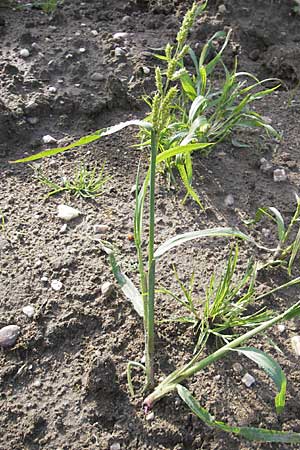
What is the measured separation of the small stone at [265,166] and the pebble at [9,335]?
113 cm

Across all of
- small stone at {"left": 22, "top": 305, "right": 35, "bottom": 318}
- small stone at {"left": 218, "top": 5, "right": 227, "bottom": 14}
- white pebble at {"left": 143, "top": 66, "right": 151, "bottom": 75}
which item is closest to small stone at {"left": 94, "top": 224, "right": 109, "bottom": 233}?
small stone at {"left": 22, "top": 305, "right": 35, "bottom": 318}

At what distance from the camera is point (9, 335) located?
5.25ft

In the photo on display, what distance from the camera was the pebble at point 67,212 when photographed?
1.93 meters

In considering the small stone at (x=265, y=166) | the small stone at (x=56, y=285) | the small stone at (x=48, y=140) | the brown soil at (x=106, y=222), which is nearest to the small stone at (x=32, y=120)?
the brown soil at (x=106, y=222)

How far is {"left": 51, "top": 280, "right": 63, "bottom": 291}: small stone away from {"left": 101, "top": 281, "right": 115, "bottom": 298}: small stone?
0.45ft

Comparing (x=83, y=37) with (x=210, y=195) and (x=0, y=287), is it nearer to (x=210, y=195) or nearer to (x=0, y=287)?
(x=210, y=195)

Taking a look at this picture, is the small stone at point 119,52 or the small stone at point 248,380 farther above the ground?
the small stone at point 119,52

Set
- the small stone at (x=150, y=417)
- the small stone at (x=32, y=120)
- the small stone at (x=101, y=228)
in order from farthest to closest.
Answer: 1. the small stone at (x=32, y=120)
2. the small stone at (x=101, y=228)
3. the small stone at (x=150, y=417)

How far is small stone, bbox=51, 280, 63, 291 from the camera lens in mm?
1725

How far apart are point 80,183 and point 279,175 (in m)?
0.77

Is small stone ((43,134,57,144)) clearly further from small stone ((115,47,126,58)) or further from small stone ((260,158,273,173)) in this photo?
small stone ((260,158,273,173))

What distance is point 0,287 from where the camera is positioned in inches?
68.4

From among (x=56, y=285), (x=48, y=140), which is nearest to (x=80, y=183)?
(x=48, y=140)

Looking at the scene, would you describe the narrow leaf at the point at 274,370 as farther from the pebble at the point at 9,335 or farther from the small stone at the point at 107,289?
the pebble at the point at 9,335
